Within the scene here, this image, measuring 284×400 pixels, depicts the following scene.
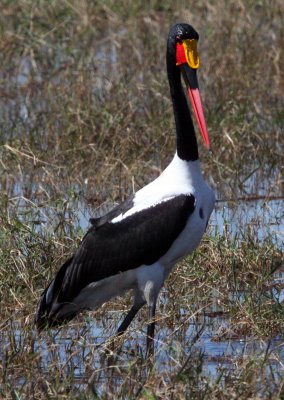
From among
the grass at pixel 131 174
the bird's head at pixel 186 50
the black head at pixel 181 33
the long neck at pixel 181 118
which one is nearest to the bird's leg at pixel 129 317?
the grass at pixel 131 174

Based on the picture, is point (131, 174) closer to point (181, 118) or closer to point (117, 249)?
point (181, 118)

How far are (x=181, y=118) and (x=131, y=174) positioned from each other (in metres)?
2.12

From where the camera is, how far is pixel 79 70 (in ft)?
34.5

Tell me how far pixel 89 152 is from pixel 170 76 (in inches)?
105

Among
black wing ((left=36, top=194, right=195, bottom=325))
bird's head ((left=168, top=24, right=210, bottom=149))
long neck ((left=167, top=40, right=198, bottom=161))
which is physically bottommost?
black wing ((left=36, top=194, right=195, bottom=325))

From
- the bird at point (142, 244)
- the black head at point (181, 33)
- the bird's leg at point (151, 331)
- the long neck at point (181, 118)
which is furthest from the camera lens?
the black head at point (181, 33)

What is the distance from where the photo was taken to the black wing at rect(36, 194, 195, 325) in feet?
19.8

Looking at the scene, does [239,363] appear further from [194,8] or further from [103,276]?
[194,8]

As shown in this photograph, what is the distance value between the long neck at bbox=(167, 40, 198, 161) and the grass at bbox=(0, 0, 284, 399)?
2.47ft

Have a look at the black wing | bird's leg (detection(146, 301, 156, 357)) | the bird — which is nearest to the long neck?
the bird

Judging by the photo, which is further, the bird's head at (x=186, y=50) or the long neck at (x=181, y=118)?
the bird's head at (x=186, y=50)

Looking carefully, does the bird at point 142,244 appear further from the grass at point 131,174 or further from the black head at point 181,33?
the grass at point 131,174

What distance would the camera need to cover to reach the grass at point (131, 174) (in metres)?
A: 5.42

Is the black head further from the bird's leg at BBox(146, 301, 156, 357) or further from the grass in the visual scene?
the bird's leg at BBox(146, 301, 156, 357)
